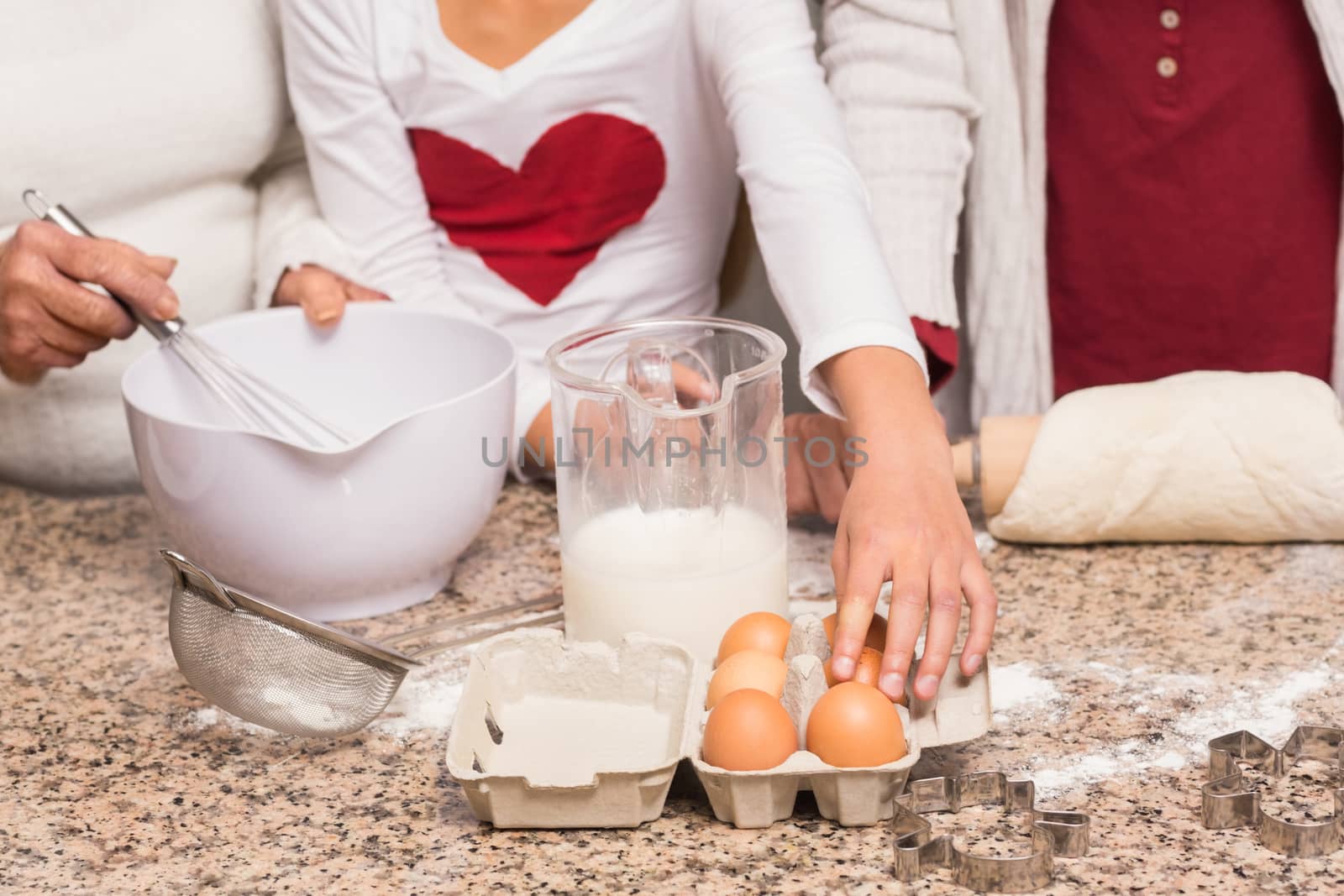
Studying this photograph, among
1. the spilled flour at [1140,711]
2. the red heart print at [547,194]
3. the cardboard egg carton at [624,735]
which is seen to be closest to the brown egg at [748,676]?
the cardboard egg carton at [624,735]

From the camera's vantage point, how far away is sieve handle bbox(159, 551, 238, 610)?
0.76 metres

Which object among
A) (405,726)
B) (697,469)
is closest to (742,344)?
(697,469)

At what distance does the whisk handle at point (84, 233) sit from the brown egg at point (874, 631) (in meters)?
0.53

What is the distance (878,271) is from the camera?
978 mm

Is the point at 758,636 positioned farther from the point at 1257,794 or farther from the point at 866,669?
the point at 1257,794

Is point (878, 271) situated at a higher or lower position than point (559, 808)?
higher

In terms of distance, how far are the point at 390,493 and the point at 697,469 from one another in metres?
0.22

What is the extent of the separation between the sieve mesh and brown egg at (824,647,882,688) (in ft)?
0.83

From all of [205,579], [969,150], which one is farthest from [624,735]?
[969,150]

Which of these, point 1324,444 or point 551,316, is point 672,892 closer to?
point 1324,444

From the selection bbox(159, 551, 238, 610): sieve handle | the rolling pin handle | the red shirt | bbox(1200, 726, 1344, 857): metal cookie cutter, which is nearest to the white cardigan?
the red shirt

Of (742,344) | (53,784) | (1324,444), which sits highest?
(742,344)

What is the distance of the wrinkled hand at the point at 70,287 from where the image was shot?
39.1 inches

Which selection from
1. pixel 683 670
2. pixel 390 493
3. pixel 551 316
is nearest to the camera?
pixel 683 670
